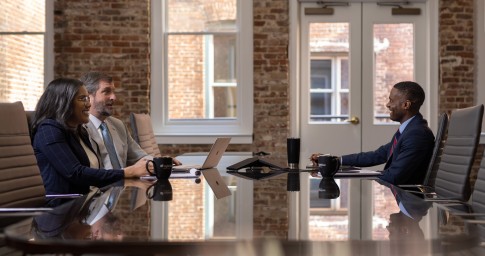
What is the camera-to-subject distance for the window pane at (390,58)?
26.9 feet

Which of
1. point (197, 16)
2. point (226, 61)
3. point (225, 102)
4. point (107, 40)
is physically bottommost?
point (225, 102)

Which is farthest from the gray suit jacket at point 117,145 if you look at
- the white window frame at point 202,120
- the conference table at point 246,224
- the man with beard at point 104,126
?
the white window frame at point 202,120

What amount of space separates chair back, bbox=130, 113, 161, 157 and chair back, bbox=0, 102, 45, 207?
244 centimetres

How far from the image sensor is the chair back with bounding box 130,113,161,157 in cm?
585

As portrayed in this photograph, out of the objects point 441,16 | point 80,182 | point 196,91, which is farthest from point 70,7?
point 80,182

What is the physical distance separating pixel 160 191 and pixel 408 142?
177 cm

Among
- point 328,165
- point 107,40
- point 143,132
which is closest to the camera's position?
point 328,165

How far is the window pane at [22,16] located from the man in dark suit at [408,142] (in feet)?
15.7

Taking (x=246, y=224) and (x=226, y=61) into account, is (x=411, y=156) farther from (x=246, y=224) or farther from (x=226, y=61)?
(x=226, y=61)

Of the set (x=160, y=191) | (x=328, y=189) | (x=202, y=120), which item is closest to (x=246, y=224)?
(x=160, y=191)

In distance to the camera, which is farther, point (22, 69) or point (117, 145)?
point (22, 69)

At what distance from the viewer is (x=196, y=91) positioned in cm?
830

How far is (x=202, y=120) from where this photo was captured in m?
8.26

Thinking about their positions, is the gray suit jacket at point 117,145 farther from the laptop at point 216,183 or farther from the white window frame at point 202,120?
the white window frame at point 202,120
